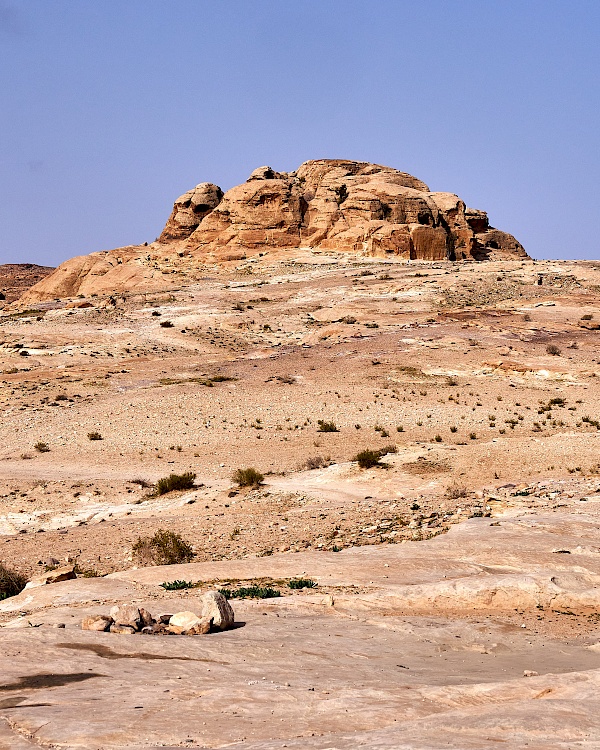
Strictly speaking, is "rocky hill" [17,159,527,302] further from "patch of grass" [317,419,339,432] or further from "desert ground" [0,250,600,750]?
"patch of grass" [317,419,339,432]

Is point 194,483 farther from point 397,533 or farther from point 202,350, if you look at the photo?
point 202,350

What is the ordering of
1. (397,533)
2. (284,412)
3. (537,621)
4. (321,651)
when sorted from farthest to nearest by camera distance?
(284,412)
(397,533)
(537,621)
(321,651)

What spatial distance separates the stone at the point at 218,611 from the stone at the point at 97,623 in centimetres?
112

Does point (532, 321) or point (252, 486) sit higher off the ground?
point (532, 321)

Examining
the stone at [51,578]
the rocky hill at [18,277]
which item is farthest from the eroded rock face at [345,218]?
the stone at [51,578]

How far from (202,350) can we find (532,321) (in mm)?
19820

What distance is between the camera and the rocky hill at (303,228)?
71562 millimetres

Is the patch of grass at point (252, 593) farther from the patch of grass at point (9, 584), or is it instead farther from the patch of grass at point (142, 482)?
the patch of grass at point (142, 482)

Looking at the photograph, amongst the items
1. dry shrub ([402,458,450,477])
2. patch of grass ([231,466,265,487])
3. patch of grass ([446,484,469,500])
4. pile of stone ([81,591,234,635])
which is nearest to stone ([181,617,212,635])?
pile of stone ([81,591,234,635])

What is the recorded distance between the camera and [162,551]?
15305 mm

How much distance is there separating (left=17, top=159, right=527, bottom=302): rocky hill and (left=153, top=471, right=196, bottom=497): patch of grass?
46.8 metres

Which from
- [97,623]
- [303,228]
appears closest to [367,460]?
[97,623]

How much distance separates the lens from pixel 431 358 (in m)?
39.3

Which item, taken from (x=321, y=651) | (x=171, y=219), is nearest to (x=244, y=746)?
(x=321, y=651)
